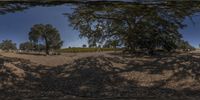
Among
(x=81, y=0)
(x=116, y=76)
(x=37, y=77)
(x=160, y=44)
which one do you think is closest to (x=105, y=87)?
(x=116, y=76)

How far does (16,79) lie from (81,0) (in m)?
6.91

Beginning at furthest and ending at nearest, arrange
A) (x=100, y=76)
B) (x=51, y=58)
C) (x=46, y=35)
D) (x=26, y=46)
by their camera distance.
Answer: (x=51, y=58)
(x=26, y=46)
(x=46, y=35)
(x=100, y=76)

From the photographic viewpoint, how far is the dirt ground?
18.5 meters

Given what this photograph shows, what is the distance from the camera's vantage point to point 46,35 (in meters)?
23.3

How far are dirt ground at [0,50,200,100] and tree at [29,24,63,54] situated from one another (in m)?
1.03

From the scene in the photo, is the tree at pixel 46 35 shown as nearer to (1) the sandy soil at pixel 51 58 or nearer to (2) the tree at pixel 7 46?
(1) the sandy soil at pixel 51 58

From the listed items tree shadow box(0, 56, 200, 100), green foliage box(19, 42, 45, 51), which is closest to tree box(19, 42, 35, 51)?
green foliage box(19, 42, 45, 51)

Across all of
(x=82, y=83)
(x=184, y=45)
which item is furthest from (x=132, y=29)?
(x=82, y=83)

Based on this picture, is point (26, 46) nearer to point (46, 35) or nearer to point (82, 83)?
point (46, 35)

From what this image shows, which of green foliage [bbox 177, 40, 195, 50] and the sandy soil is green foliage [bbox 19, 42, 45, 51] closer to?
the sandy soil

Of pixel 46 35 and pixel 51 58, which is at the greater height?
pixel 46 35

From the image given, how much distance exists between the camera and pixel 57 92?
1870cm

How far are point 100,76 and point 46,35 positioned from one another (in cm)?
369

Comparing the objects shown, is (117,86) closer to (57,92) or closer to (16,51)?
(57,92)
